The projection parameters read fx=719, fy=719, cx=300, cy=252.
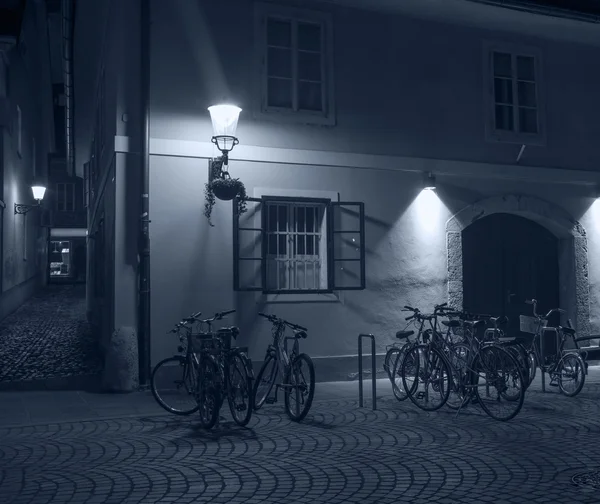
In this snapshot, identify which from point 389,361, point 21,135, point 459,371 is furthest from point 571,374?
point 21,135

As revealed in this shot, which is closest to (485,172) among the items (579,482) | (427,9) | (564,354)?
(427,9)

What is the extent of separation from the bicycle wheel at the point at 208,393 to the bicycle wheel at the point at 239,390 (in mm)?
163

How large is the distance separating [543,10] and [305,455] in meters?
8.74

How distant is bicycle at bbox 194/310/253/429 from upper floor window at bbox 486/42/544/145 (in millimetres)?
6711

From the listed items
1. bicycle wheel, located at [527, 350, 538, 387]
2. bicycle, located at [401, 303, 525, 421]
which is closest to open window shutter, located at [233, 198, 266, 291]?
bicycle, located at [401, 303, 525, 421]

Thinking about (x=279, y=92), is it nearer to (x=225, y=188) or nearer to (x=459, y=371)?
(x=225, y=188)

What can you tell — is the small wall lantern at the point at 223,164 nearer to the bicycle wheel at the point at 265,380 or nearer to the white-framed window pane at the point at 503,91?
the bicycle wheel at the point at 265,380

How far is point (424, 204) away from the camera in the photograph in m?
11.5

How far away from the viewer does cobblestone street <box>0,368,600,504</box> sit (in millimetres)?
5082

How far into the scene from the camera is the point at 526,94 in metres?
12.5

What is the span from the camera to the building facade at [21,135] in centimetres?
1609

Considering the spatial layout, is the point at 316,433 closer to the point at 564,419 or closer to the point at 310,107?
the point at 564,419

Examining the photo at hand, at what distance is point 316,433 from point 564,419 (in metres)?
2.74

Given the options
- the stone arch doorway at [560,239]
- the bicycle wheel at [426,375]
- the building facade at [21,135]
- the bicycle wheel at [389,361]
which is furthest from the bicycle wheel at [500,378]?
the building facade at [21,135]
